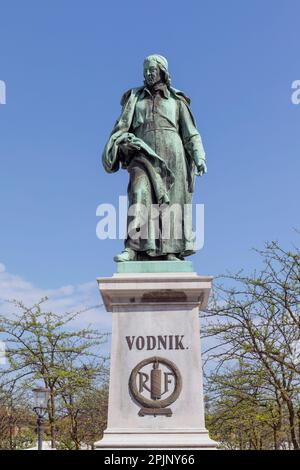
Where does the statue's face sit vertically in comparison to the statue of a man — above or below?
above

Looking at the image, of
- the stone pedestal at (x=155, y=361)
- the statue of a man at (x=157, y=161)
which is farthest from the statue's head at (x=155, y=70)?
the stone pedestal at (x=155, y=361)

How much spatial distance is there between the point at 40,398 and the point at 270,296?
6.51 m

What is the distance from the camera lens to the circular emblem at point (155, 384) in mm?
8688

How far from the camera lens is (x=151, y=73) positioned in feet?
34.2

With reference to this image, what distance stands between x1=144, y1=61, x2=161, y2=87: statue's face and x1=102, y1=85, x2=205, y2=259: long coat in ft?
0.49

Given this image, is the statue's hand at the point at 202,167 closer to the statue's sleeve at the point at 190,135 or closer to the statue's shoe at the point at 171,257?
the statue's sleeve at the point at 190,135

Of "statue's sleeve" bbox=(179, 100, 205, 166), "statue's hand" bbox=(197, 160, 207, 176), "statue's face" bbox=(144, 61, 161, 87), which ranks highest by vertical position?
"statue's face" bbox=(144, 61, 161, 87)

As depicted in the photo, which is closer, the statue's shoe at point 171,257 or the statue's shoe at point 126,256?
the statue's shoe at point 126,256

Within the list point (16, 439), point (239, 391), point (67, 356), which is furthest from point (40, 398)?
point (16, 439)

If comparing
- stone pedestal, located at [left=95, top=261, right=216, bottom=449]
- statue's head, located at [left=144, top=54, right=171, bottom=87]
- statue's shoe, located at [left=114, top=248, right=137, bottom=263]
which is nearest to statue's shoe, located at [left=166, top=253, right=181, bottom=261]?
stone pedestal, located at [left=95, top=261, right=216, bottom=449]

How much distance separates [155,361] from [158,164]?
2914 millimetres

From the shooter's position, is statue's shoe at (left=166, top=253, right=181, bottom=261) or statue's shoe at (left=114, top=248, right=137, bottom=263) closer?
statue's shoe at (left=114, top=248, right=137, bottom=263)

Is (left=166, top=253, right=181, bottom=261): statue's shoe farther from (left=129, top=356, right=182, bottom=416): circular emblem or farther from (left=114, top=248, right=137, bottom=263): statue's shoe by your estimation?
(left=129, top=356, right=182, bottom=416): circular emblem

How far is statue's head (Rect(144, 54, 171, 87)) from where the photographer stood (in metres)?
10.4
